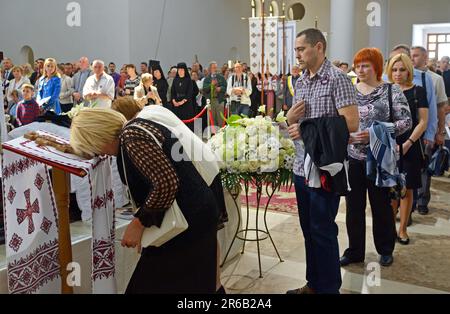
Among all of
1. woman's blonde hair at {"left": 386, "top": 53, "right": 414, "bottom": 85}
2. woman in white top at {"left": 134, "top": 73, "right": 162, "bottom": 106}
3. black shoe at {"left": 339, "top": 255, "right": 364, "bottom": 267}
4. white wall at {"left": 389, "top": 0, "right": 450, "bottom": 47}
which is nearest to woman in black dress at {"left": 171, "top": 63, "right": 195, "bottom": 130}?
woman in white top at {"left": 134, "top": 73, "right": 162, "bottom": 106}

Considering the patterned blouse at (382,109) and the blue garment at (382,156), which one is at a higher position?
the patterned blouse at (382,109)

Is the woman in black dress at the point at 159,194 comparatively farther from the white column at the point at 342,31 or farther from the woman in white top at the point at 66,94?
the white column at the point at 342,31

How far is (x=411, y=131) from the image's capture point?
464 centimetres

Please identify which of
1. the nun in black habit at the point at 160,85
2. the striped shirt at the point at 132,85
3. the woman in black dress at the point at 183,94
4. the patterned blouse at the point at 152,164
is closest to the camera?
the patterned blouse at the point at 152,164

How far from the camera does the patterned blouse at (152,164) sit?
217 cm

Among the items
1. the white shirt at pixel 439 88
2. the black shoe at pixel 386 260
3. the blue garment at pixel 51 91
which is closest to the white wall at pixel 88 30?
the blue garment at pixel 51 91

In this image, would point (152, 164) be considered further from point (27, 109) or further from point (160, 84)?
point (160, 84)

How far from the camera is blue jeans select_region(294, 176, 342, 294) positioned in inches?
124

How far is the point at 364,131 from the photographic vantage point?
3873 mm

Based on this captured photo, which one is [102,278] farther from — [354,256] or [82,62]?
[82,62]

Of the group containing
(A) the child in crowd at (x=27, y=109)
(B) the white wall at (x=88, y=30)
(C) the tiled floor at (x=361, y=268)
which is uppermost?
(B) the white wall at (x=88, y=30)

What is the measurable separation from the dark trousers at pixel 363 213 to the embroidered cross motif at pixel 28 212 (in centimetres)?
230

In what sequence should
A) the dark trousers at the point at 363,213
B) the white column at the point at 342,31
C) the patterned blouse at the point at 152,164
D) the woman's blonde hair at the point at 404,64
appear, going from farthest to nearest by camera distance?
the white column at the point at 342,31 → the woman's blonde hair at the point at 404,64 → the dark trousers at the point at 363,213 → the patterned blouse at the point at 152,164
